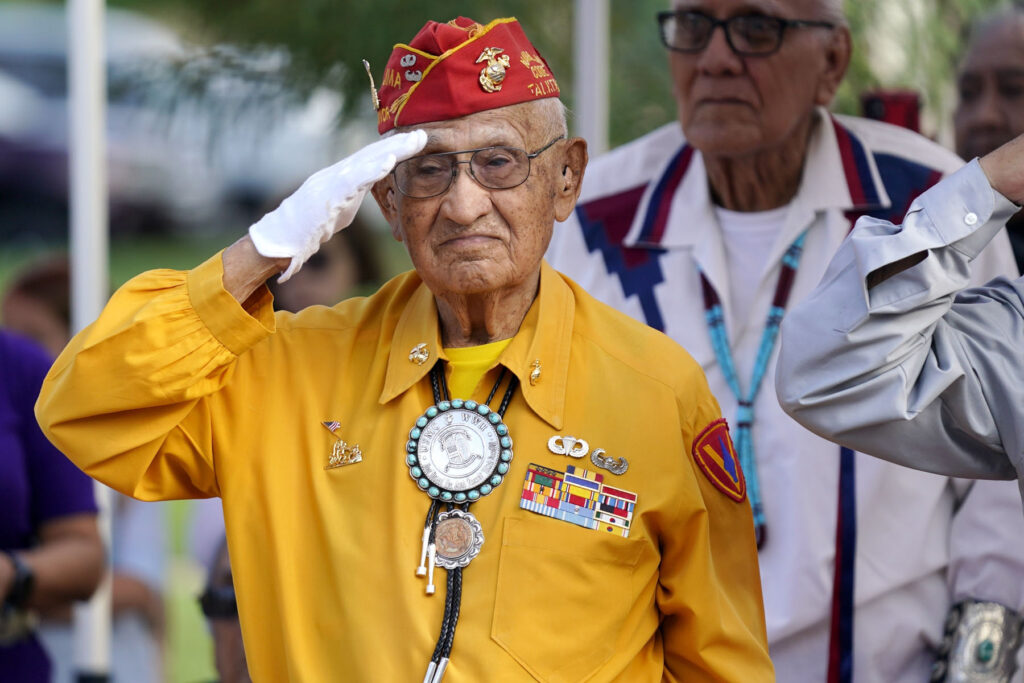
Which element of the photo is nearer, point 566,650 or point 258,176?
point 566,650

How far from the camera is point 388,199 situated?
2488 mm

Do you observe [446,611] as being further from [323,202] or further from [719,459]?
[323,202]

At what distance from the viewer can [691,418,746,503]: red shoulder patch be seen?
7.89 ft

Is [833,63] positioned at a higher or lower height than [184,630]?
higher

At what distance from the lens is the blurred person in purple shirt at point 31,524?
10.7 ft

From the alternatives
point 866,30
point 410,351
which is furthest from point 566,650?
point 866,30

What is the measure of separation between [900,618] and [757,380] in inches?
25.6

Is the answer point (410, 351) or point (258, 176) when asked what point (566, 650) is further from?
point (258, 176)

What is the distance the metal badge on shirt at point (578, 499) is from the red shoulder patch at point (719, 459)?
6.6 inches

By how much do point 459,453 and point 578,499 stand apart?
22 centimetres

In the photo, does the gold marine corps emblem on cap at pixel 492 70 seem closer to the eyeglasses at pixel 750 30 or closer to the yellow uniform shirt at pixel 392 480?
the yellow uniform shirt at pixel 392 480

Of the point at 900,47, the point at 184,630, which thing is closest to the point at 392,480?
the point at 184,630

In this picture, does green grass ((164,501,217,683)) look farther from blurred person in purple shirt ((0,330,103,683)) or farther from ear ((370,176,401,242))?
ear ((370,176,401,242))

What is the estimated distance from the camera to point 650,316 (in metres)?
3.33
